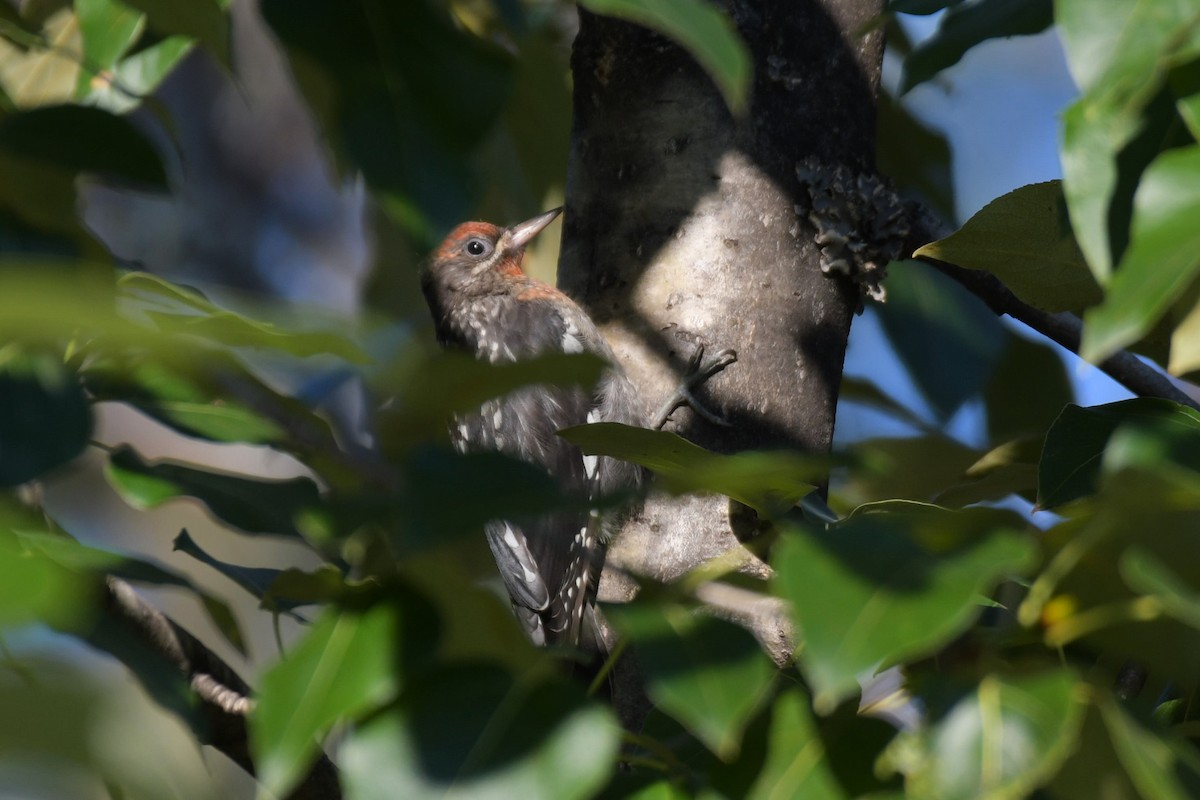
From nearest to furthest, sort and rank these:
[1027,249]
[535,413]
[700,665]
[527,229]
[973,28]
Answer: [700,665] < [973,28] < [1027,249] < [535,413] < [527,229]

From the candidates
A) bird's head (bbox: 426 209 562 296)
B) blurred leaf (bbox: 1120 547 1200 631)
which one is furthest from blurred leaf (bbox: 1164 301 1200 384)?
bird's head (bbox: 426 209 562 296)

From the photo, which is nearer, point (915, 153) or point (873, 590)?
point (873, 590)

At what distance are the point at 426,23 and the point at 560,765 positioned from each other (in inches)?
23.9

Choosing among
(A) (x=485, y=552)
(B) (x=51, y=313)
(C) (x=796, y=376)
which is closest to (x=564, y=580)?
(C) (x=796, y=376)

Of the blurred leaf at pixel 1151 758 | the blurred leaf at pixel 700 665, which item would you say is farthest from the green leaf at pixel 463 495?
the blurred leaf at pixel 1151 758

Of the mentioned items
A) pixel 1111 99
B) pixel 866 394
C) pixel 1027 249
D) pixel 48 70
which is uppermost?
pixel 1111 99

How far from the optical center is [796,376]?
6.79 ft

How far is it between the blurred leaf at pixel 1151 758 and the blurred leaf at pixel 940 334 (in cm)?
154

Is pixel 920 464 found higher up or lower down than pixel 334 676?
lower down

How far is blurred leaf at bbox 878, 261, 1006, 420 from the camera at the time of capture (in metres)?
2.33

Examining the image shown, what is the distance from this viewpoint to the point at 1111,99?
2.87 feet

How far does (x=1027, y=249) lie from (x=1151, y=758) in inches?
28.7

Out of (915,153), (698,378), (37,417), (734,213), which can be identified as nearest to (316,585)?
(37,417)

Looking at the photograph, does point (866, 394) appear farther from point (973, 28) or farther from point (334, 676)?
point (334, 676)
